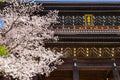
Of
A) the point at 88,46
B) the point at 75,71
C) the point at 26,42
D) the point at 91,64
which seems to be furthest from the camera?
the point at 91,64

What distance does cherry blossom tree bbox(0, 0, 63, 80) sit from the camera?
14398 mm

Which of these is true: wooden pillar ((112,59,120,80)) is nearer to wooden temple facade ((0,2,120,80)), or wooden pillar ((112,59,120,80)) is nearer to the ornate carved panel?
wooden temple facade ((0,2,120,80))

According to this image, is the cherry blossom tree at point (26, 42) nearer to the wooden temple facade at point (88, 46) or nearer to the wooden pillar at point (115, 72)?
the wooden temple facade at point (88, 46)

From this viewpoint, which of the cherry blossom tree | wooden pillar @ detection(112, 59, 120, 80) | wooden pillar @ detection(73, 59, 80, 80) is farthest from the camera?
wooden pillar @ detection(112, 59, 120, 80)

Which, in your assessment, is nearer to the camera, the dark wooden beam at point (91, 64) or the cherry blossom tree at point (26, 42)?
the cherry blossom tree at point (26, 42)

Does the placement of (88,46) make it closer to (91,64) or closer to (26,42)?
(91,64)

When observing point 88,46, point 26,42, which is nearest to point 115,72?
point 88,46

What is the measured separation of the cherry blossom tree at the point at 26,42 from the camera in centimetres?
1440

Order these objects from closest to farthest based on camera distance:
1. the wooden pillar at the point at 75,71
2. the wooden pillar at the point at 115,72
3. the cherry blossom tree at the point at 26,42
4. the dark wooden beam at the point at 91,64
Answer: the cherry blossom tree at the point at 26,42 → the wooden pillar at the point at 75,71 → the wooden pillar at the point at 115,72 → the dark wooden beam at the point at 91,64

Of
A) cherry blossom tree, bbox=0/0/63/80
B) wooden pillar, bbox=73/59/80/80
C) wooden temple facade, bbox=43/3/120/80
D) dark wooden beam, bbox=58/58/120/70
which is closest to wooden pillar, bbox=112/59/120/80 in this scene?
wooden temple facade, bbox=43/3/120/80

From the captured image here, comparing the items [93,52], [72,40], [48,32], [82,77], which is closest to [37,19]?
[48,32]

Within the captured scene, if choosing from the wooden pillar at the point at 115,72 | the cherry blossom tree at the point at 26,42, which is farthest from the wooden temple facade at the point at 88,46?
the cherry blossom tree at the point at 26,42

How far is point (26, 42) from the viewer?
51.2 feet

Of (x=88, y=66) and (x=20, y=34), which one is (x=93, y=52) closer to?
(x=88, y=66)
